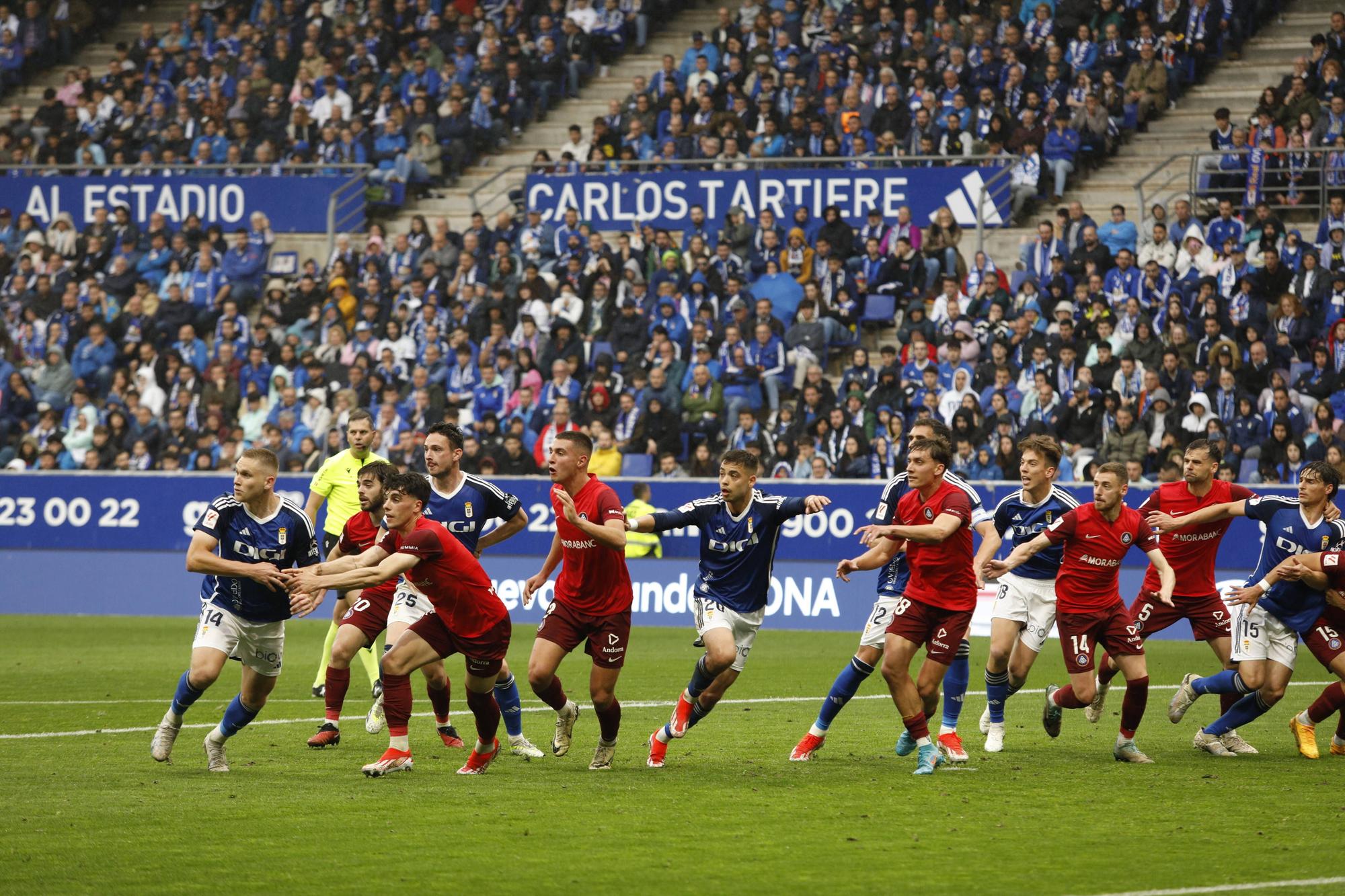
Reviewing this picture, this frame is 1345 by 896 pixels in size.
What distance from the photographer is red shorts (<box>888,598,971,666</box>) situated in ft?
34.4

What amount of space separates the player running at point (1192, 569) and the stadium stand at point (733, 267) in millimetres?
7755

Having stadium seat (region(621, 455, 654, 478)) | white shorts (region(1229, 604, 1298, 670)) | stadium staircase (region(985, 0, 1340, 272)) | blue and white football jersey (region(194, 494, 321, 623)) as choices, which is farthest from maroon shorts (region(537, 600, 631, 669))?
stadium staircase (region(985, 0, 1340, 272))

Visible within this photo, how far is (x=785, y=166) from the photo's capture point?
27609 millimetres

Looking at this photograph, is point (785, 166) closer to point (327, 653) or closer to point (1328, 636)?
point (327, 653)

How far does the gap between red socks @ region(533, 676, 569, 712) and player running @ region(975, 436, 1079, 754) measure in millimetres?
2849

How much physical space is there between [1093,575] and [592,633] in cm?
337

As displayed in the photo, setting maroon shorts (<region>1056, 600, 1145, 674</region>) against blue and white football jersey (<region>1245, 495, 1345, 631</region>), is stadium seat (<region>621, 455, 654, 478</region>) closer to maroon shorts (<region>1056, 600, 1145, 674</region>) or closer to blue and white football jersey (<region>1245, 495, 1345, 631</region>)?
maroon shorts (<region>1056, 600, 1145, 674</region>)

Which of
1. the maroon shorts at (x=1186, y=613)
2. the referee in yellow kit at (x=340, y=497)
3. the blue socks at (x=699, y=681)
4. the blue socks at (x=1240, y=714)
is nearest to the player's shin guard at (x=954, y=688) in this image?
the blue socks at (x=699, y=681)

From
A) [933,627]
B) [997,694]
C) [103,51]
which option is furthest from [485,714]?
[103,51]

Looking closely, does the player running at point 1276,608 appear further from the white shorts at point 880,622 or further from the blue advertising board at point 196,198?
the blue advertising board at point 196,198

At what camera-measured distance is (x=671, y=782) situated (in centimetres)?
1011

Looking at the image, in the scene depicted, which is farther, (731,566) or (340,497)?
(340,497)

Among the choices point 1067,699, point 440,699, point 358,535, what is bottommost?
point 1067,699

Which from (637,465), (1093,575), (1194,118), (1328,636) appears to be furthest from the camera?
(1194,118)
